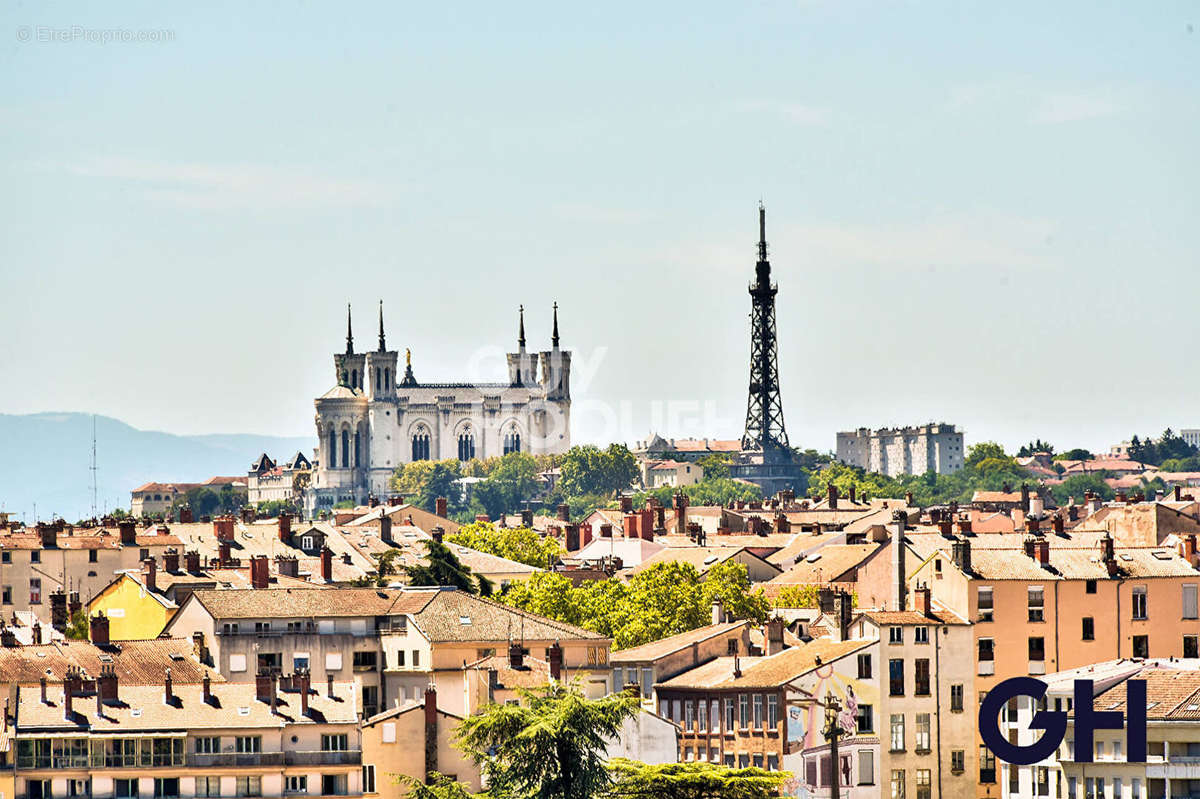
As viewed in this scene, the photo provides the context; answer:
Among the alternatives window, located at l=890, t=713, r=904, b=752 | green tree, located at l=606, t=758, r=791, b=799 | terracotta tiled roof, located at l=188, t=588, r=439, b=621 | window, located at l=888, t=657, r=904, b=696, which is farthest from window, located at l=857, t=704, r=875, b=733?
terracotta tiled roof, located at l=188, t=588, r=439, b=621

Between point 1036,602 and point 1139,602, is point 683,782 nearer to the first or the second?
point 1036,602

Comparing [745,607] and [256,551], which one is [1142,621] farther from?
[256,551]

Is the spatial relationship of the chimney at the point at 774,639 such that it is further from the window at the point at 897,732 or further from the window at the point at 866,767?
the window at the point at 866,767

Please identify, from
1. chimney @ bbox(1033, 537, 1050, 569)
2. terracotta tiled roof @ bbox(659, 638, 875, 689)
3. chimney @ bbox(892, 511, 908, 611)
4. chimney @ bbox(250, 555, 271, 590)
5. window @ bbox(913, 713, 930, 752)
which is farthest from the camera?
chimney @ bbox(250, 555, 271, 590)

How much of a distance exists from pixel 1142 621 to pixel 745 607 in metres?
13.3

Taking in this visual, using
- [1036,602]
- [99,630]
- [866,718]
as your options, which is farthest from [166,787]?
[1036,602]

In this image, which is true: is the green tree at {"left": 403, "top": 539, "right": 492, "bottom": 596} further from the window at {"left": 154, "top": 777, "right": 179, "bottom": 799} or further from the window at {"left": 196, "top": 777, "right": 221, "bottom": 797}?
the window at {"left": 154, "top": 777, "right": 179, "bottom": 799}

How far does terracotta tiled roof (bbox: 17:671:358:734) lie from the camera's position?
62781 mm

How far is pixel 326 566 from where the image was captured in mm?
94812

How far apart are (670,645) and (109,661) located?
13.4 meters

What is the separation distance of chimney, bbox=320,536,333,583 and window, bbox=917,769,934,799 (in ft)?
86.6

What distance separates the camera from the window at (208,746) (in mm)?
63156

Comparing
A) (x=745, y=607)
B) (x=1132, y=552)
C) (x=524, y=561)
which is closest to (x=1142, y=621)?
(x=1132, y=552)

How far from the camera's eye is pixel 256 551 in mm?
101938
